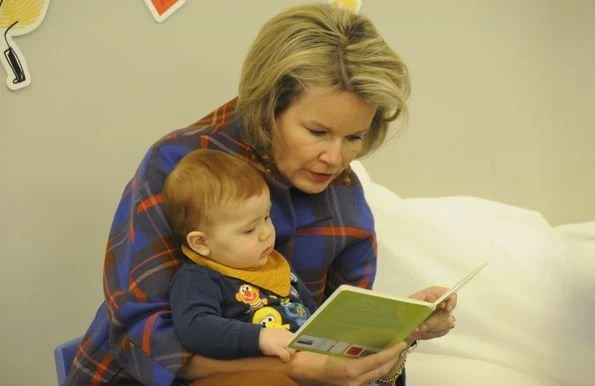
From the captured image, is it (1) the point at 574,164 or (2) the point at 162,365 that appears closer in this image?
(2) the point at 162,365

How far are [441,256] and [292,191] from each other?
1.94 feet

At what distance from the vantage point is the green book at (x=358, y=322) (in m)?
1.14

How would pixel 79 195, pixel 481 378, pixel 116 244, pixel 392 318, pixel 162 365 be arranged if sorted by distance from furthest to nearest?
pixel 79 195, pixel 481 378, pixel 116 244, pixel 162 365, pixel 392 318

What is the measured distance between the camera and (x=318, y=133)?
140 centimetres

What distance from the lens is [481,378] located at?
1762 millimetres

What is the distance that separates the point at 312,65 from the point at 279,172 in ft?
0.74

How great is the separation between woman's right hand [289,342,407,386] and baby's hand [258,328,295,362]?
0.05m

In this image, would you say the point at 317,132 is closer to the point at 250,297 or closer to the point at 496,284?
the point at 250,297

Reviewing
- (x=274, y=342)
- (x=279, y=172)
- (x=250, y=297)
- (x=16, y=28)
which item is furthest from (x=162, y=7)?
(x=274, y=342)

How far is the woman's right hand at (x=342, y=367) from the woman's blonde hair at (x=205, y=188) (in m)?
0.28

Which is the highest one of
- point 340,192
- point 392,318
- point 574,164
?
point 340,192

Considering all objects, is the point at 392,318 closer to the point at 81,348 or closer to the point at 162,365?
the point at 162,365

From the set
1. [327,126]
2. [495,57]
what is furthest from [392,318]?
[495,57]

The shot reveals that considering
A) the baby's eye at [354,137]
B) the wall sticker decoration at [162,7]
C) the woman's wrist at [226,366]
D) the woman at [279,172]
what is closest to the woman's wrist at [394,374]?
the woman at [279,172]
